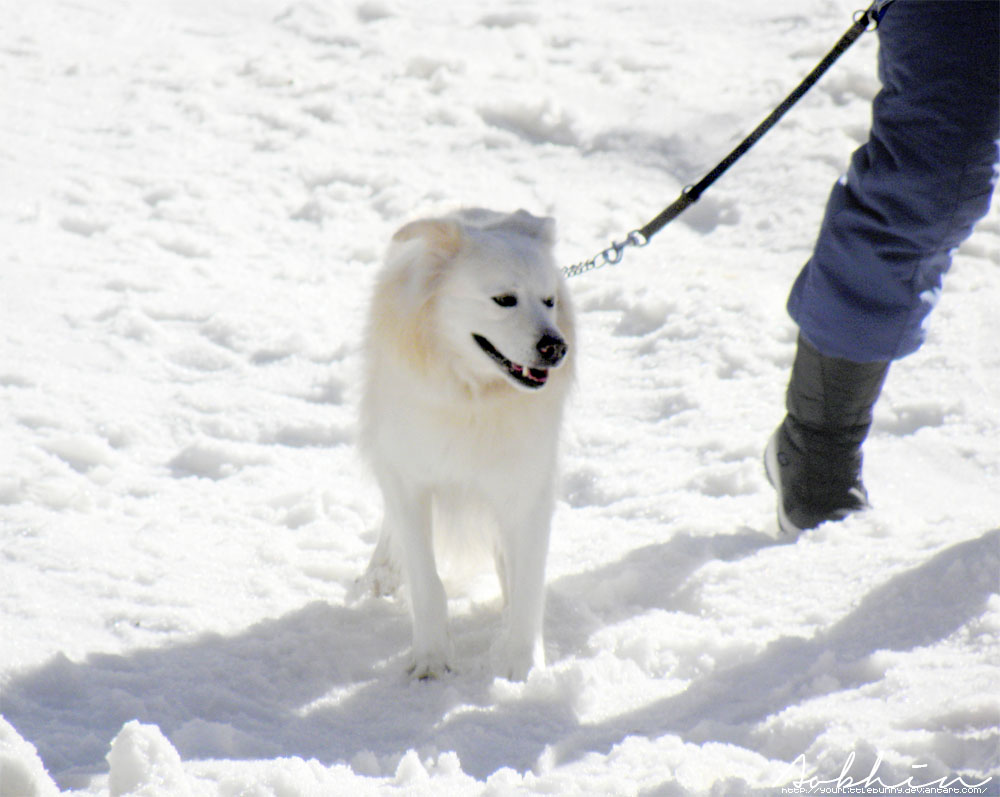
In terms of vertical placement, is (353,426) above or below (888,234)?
below

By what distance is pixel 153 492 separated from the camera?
3629mm

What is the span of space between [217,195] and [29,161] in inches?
41.3

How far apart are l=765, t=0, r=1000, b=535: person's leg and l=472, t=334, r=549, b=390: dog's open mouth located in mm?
976

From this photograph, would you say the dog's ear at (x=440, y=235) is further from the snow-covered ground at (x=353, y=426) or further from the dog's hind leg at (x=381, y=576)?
the dog's hind leg at (x=381, y=576)

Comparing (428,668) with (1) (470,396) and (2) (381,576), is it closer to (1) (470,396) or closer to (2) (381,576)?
(2) (381,576)

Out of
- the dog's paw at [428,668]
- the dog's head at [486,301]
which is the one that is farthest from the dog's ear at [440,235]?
the dog's paw at [428,668]

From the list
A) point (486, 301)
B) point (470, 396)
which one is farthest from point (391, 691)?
point (486, 301)

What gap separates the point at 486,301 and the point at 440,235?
22cm

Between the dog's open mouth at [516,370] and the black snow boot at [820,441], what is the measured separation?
1008 mm

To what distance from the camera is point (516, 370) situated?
Answer: 2.73 m

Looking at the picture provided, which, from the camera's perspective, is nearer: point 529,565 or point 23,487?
point 529,565

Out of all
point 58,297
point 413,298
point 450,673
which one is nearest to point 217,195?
point 58,297

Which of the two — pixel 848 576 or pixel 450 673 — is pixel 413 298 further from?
pixel 848 576

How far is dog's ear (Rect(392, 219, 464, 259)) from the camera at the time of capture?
2.79 metres
